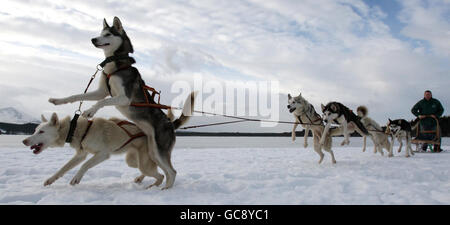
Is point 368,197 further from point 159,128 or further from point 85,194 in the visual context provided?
point 85,194

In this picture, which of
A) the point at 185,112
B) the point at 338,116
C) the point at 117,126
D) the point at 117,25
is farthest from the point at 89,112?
the point at 338,116

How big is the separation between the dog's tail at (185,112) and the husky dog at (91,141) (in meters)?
0.56

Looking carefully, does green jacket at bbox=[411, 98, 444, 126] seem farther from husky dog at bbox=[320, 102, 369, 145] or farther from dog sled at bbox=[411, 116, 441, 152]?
husky dog at bbox=[320, 102, 369, 145]

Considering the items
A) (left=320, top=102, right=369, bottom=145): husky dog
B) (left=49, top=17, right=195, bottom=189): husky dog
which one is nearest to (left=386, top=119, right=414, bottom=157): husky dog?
(left=320, top=102, right=369, bottom=145): husky dog

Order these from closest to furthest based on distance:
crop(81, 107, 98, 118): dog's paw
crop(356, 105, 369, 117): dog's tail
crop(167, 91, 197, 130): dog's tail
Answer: crop(81, 107, 98, 118): dog's paw → crop(167, 91, 197, 130): dog's tail → crop(356, 105, 369, 117): dog's tail

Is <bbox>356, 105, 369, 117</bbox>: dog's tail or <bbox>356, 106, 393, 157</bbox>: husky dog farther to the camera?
<bbox>356, 106, 393, 157</bbox>: husky dog

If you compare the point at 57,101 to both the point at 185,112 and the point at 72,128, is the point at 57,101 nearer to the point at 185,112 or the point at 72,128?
the point at 72,128

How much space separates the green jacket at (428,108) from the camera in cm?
1098

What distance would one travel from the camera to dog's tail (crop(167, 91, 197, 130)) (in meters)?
4.55

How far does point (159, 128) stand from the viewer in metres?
4.18

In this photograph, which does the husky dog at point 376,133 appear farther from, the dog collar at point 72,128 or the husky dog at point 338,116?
the dog collar at point 72,128

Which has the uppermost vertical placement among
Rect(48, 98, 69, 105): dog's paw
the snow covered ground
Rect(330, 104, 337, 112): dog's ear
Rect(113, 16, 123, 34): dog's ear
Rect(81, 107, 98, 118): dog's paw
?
Rect(113, 16, 123, 34): dog's ear

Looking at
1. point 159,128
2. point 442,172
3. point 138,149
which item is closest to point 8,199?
point 138,149

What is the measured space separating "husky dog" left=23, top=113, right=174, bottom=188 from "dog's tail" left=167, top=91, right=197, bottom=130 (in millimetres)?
556
